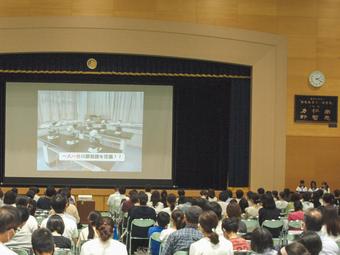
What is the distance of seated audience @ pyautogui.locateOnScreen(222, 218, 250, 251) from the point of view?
5855 millimetres

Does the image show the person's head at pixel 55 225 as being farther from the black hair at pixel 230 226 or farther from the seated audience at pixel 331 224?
the seated audience at pixel 331 224

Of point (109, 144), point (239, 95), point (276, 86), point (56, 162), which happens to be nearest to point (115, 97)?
point (109, 144)

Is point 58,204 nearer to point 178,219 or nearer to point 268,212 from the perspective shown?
point 178,219

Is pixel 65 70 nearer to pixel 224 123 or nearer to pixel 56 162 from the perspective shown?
pixel 56 162

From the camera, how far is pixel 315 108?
52.2 ft

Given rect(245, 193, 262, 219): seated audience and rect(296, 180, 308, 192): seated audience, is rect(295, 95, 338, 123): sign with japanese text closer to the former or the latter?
rect(296, 180, 308, 192): seated audience

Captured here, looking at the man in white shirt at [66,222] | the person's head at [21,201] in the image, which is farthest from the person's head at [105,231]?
the person's head at [21,201]

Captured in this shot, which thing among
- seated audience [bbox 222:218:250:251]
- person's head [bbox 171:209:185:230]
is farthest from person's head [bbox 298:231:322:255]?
person's head [bbox 171:209:185:230]

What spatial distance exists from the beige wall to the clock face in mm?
160

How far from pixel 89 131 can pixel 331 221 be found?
37.5 ft

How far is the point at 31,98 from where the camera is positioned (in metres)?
16.3

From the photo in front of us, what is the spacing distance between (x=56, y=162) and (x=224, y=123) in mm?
4837

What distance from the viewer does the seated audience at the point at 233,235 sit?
5.86 metres

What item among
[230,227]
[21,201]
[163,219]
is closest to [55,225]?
[163,219]
